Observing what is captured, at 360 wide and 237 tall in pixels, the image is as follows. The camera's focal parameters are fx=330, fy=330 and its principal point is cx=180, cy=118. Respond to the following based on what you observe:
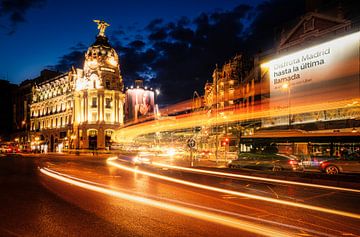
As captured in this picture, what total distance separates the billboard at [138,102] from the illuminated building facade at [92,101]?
3.60 meters

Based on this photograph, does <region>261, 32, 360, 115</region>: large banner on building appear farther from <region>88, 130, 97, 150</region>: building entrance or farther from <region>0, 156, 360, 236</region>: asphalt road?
<region>88, 130, 97, 150</region>: building entrance

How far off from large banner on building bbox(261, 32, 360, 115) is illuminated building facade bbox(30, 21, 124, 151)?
142 feet

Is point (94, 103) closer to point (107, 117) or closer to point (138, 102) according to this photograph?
point (107, 117)

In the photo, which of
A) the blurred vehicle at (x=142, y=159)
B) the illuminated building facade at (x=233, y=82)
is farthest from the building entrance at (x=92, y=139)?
the blurred vehicle at (x=142, y=159)

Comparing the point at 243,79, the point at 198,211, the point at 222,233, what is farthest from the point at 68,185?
the point at 243,79

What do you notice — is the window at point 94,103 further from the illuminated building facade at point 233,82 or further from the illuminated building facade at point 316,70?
the illuminated building facade at point 316,70

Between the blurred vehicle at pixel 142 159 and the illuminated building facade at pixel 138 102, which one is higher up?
the illuminated building facade at pixel 138 102

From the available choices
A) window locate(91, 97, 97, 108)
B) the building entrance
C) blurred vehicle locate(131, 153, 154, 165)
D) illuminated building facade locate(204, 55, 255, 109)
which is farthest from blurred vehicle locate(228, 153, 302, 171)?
window locate(91, 97, 97, 108)

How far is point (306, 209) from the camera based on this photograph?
10.1 m

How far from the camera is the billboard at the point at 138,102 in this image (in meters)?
84.7

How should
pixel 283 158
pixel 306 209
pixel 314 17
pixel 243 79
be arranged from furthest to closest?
pixel 243 79
pixel 314 17
pixel 283 158
pixel 306 209

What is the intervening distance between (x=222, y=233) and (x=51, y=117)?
91724mm

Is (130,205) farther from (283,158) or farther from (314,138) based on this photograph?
(314,138)

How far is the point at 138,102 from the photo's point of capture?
85500 mm
